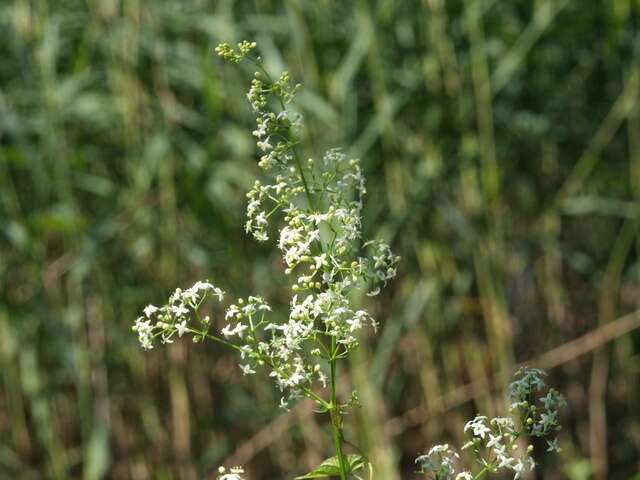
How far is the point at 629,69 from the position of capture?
3686 mm

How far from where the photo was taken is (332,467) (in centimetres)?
120

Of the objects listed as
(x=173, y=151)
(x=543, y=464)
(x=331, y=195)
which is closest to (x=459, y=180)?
(x=173, y=151)

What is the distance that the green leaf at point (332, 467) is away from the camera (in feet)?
3.86

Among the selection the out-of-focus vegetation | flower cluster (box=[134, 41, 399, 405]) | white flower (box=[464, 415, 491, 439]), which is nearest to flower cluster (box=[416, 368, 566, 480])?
white flower (box=[464, 415, 491, 439])

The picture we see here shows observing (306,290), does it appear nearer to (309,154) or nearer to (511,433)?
(511,433)

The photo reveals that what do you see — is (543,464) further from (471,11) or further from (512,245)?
(471,11)

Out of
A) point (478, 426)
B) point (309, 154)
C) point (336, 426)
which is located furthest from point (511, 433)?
point (309, 154)

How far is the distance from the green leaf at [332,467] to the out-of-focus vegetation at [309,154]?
2.03 meters

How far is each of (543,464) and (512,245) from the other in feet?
2.83

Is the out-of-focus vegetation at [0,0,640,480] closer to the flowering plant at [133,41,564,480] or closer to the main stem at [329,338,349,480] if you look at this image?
the flowering plant at [133,41,564,480]

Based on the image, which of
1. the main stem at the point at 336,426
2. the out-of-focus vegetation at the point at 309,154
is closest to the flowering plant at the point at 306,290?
the main stem at the point at 336,426

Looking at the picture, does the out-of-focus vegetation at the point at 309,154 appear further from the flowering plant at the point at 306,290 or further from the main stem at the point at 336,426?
the main stem at the point at 336,426

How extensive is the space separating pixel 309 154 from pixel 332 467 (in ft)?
6.85

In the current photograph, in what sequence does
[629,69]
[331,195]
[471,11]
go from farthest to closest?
1. [629,69]
2. [471,11]
3. [331,195]
